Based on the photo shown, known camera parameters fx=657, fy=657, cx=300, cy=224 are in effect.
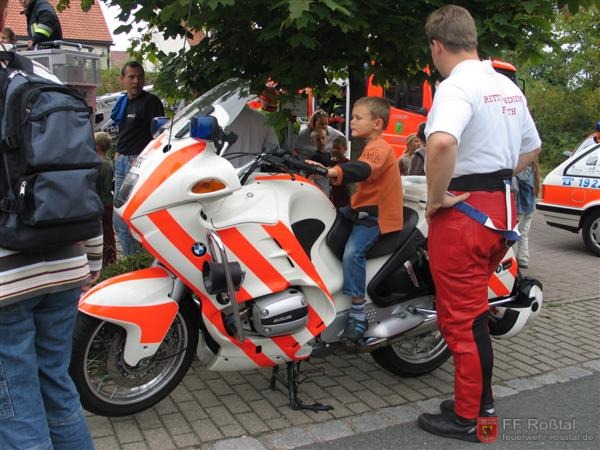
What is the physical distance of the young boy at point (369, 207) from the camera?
12.2 ft

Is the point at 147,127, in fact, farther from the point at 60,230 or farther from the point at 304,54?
the point at 60,230

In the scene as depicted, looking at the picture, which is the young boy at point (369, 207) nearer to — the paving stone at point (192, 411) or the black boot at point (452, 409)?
the black boot at point (452, 409)

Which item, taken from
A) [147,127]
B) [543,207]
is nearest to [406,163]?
[543,207]

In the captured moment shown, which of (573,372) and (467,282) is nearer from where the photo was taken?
(467,282)

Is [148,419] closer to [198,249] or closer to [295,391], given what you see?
[295,391]

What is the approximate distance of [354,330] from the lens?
3.75 meters

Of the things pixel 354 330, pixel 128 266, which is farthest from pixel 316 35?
pixel 128 266

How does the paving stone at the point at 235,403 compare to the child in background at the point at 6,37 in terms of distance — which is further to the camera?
the paving stone at the point at 235,403

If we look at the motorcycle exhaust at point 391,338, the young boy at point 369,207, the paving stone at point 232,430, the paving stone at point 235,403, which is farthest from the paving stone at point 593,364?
the paving stone at point 232,430

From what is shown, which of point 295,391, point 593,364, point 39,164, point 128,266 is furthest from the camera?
point 128,266

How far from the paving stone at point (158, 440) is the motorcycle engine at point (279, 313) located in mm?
714

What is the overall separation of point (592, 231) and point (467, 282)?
6203 mm

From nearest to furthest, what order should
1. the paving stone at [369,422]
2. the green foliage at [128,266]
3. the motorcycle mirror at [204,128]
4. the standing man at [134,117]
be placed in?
the motorcycle mirror at [204,128], the paving stone at [369,422], the green foliage at [128,266], the standing man at [134,117]

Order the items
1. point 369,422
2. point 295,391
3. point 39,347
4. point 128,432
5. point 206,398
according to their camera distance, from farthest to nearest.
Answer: point 206,398 → point 295,391 → point 369,422 → point 128,432 → point 39,347
